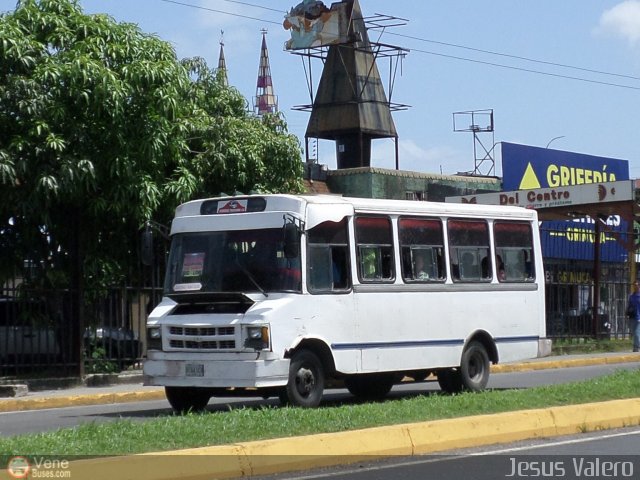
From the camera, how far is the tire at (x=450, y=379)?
17.3m

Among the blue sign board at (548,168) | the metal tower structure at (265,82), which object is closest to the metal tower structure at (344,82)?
the blue sign board at (548,168)

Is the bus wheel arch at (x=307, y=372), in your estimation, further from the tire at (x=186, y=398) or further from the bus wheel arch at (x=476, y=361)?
the bus wheel arch at (x=476, y=361)

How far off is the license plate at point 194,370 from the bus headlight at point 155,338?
56cm

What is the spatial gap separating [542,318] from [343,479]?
32.1 ft

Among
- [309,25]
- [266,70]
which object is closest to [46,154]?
[309,25]

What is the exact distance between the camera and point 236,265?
48.6 ft

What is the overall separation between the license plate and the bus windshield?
98 cm

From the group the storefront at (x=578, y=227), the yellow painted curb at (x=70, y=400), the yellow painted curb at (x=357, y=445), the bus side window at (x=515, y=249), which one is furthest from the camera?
the storefront at (x=578, y=227)

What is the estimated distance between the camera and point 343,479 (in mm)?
9664

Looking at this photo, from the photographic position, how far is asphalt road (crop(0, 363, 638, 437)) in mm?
14966

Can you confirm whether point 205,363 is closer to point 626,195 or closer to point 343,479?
point 343,479

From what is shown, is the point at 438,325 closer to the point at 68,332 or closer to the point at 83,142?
the point at 83,142

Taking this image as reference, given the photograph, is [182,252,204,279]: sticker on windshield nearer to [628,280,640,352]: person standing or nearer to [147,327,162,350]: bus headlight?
[147,327,162,350]: bus headlight

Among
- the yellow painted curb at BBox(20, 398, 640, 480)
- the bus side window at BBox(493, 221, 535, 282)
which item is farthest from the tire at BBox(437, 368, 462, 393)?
the yellow painted curb at BBox(20, 398, 640, 480)
